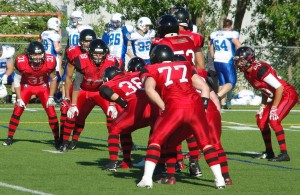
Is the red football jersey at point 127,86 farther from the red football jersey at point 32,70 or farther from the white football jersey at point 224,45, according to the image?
the white football jersey at point 224,45

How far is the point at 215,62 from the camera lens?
816 inches

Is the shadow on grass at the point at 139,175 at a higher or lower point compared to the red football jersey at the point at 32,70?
lower

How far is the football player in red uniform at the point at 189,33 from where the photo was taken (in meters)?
11.7

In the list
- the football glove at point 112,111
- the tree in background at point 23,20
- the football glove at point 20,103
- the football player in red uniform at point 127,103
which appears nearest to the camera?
the football player in red uniform at point 127,103

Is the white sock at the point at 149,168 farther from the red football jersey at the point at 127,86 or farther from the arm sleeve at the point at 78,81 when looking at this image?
the arm sleeve at the point at 78,81

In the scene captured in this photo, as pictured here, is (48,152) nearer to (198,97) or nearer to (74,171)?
(74,171)

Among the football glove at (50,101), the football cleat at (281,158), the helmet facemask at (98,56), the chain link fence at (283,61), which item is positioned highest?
the helmet facemask at (98,56)

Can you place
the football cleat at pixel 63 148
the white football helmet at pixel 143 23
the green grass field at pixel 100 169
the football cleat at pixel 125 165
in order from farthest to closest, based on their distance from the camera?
the white football helmet at pixel 143 23 < the football cleat at pixel 63 148 < the football cleat at pixel 125 165 < the green grass field at pixel 100 169

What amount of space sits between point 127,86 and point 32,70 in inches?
119

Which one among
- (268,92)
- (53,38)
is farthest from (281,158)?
(53,38)

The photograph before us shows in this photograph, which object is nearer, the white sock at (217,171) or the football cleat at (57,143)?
the white sock at (217,171)

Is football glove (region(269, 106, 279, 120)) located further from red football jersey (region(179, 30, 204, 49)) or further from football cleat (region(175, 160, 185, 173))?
football cleat (region(175, 160, 185, 173))

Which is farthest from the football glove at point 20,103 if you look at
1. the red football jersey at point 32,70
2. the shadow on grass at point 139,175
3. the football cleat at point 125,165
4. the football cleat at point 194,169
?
the football cleat at point 194,169

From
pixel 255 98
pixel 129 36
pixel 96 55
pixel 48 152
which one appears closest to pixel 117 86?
pixel 96 55
